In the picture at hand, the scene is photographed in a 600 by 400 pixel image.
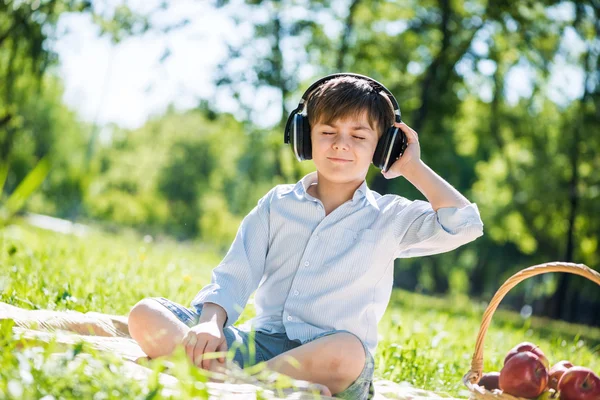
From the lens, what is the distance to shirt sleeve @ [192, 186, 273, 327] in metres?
3.11

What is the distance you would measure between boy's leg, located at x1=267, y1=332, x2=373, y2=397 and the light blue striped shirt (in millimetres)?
249

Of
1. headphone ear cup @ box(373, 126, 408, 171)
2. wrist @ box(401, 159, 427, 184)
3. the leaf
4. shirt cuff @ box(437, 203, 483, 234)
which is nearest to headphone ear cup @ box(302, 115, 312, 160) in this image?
headphone ear cup @ box(373, 126, 408, 171)

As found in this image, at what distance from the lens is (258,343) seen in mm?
3145

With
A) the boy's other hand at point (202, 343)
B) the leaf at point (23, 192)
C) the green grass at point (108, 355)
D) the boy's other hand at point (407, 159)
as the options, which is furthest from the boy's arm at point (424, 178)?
the leaf at point (23, 192)

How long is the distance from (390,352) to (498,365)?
1.08 meters

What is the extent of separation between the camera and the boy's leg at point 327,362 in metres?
2.79

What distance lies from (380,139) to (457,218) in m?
0.48

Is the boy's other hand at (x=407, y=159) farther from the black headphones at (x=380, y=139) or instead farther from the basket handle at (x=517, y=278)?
the basket handle at (x=517, y=278)

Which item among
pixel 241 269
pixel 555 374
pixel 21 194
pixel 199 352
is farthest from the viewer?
pixel 555 374

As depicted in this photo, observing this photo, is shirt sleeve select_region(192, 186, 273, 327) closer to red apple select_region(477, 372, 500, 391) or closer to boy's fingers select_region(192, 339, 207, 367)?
boy's fingers select_region(192, 339, 207, 367)

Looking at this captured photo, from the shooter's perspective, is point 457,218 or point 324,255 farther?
point 324,255

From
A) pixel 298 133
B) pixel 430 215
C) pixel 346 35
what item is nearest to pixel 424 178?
pixel 430 215

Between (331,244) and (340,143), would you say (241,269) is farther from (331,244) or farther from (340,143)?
(340,143)

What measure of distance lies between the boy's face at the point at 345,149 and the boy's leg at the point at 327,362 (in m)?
0.75
